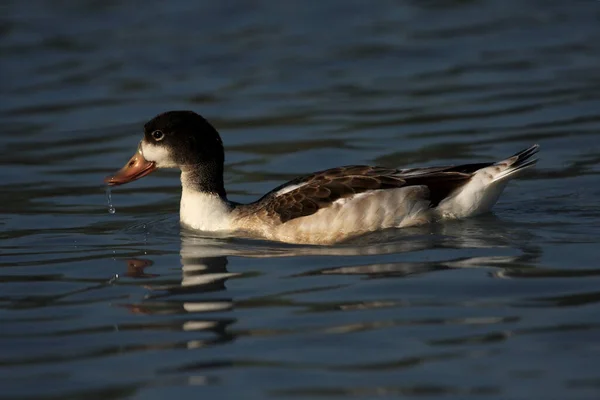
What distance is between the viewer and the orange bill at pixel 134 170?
12656mm

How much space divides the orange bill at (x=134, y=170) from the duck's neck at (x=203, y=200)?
→ 380mm

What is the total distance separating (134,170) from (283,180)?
231 centimetres

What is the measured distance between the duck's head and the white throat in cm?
18

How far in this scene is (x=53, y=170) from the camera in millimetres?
15328

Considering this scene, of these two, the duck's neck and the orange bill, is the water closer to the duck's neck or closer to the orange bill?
the duck's neck

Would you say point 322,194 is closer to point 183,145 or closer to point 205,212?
→ point 205,212

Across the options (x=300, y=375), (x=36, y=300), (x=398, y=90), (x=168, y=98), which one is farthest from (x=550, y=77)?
(x=300, y=375)

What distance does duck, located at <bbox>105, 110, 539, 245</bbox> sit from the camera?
11844 millimetres

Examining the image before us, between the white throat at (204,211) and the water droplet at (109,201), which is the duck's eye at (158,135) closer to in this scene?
the white throat at (204,211)

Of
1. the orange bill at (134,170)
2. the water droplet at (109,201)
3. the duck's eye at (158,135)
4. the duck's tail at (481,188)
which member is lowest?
the duck's tail at (481,188)

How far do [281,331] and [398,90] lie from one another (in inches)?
408

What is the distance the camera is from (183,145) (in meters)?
12.4

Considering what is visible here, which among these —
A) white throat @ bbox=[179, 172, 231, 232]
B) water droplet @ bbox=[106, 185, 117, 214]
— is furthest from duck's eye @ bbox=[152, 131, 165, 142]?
water droplet @ bbox=[106, 185, 117, 214]

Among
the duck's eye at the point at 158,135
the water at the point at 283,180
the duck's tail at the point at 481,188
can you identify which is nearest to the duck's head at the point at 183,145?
the duck's eye at the point at 158,135
